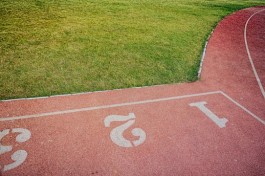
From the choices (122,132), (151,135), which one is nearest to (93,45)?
(122,132)

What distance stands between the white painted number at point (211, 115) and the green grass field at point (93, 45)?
1.46m

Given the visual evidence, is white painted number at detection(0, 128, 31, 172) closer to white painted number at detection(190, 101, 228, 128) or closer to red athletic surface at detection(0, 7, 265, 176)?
red athletic surface at detection(0, 7, 265, 176)

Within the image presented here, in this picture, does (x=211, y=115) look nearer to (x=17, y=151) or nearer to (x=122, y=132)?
(x=122, y=132)

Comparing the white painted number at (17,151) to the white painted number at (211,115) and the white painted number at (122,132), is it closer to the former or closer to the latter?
the white painted number at (122,132)

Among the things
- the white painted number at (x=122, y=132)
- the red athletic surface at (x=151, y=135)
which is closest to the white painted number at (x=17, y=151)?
the red athletic surface at (x=151, y=135)

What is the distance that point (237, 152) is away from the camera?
572 cm

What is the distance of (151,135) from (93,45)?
5.81 meters

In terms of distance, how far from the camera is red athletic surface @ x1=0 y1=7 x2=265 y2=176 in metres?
5.11

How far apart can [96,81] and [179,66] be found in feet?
10.9

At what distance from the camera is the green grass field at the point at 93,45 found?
316 inches

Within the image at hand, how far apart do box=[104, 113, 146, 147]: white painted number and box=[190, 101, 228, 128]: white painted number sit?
80.1 inches

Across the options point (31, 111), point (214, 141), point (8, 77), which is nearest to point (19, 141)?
point (31, 111)

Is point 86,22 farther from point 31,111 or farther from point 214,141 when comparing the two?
point 214,141

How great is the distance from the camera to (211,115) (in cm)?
693
